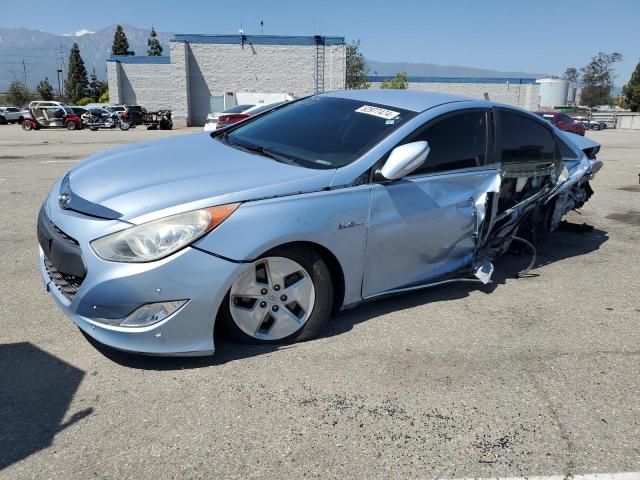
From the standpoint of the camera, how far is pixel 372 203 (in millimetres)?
3467

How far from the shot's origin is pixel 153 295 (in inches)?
110

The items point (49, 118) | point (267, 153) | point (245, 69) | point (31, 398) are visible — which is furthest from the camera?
point (245, 69)

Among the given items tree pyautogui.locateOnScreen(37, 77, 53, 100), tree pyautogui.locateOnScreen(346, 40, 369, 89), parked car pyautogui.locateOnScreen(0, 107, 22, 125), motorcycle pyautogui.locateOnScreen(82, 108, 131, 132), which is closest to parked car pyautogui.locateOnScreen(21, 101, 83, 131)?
motorcycle pyautogui.locateOnScreen(82, 108, 131, 132)

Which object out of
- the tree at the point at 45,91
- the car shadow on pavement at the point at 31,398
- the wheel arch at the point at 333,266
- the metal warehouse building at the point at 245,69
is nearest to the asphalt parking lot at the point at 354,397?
the car shadow on pavement at the point at 31,398

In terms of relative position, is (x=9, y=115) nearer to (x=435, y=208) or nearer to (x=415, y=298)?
(x=415, y=298)

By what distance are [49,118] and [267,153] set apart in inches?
1238

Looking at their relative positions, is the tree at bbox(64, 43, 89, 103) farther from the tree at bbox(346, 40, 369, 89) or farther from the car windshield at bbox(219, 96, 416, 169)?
the car windshield at bbox(219, 96, 416, 169)

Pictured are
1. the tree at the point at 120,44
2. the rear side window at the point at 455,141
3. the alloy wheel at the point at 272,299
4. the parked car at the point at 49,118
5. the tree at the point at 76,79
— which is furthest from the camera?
the tree at the point at 76,79

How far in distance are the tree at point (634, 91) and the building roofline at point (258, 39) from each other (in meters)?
37.3

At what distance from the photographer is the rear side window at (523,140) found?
14.7ft

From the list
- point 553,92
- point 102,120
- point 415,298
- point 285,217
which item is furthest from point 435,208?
point 553,92

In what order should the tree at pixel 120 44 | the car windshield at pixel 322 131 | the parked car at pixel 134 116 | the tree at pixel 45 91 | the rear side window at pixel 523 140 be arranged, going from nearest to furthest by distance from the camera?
the car windshield at pixel 322 131
the rear side window at pixel 523 140
the parked car at pixel 134 116
the tree at pixel 45 91
the tree at pixel 120 44

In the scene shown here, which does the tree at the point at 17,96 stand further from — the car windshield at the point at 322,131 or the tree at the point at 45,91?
the car windshield at the point at 322,131

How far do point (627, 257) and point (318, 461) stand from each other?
463 cm
